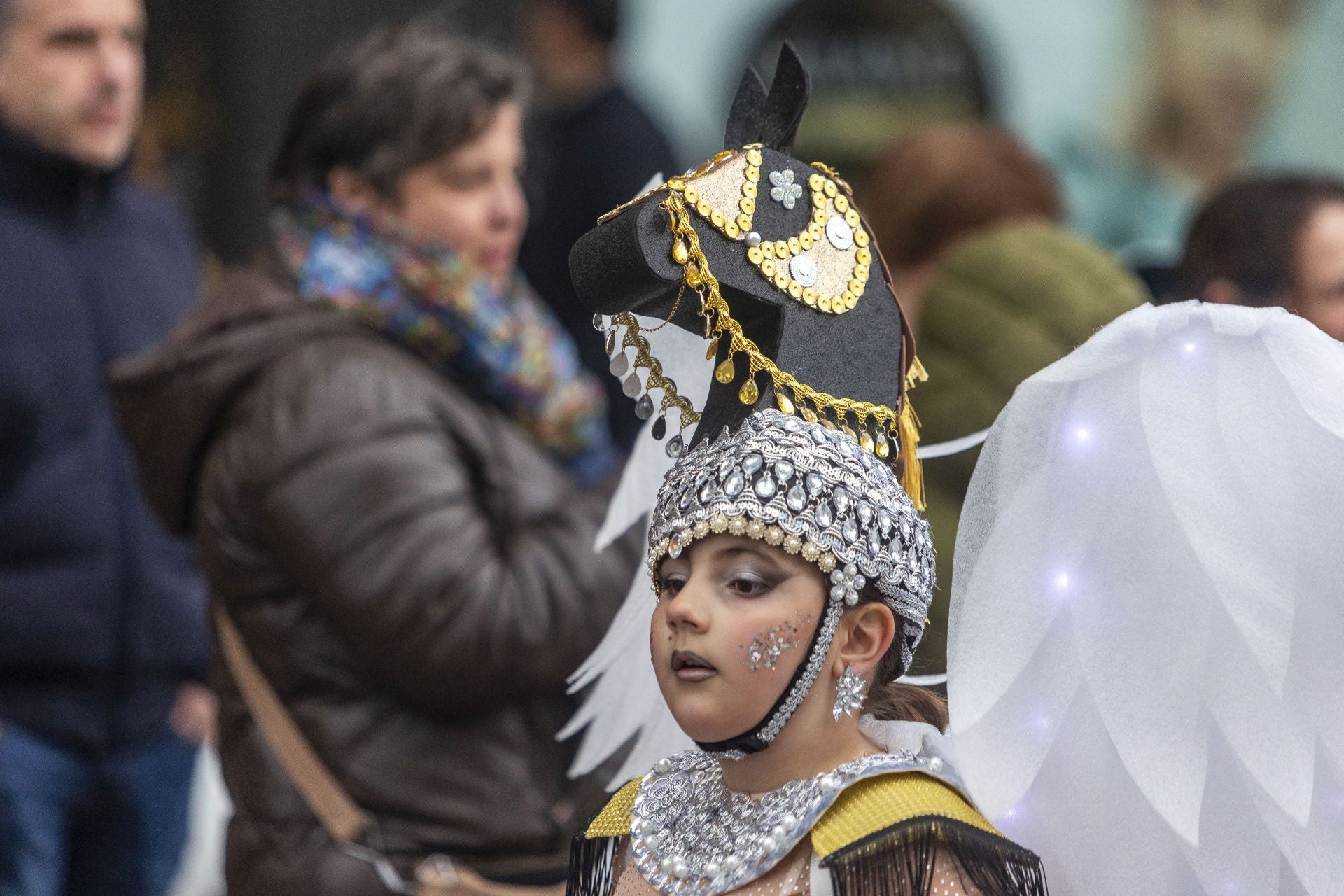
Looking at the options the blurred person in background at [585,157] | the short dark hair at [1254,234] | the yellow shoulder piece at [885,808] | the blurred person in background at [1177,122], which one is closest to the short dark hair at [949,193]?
the short dark hair at [1254,234]

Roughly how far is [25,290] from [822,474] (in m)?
2.19

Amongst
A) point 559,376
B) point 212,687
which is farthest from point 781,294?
point 212,687

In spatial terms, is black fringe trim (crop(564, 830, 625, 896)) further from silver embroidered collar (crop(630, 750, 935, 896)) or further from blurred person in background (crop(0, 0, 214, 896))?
blurred person in background (crop(0, 0, 214, 896))

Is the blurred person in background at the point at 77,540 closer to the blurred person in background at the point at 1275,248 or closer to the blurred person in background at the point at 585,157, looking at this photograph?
the blurred person in background at the point at 585,157

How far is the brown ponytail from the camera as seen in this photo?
178cm

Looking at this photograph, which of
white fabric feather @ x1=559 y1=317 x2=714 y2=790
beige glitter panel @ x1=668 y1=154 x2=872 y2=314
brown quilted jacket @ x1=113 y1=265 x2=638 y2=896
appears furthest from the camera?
brown quilted jacket @ x1=113 y1=265 x2=638 y2=896

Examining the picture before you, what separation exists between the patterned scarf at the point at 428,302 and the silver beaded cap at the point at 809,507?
1.12 m

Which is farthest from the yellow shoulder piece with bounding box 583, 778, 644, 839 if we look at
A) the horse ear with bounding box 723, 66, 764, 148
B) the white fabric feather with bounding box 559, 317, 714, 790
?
the horse ear with bounding box 723, 66, 764, 148

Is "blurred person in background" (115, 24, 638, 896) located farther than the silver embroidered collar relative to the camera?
Yes

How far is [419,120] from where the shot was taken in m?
2.81

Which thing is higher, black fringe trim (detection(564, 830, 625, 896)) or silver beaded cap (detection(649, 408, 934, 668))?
silver beaded cap (detection(649, 408, 934, 668))

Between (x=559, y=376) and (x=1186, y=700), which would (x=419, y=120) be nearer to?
(x=559, y=376)

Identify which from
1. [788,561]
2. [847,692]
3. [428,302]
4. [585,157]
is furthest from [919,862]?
[585,157]

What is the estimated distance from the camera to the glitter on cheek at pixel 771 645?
163 cm
